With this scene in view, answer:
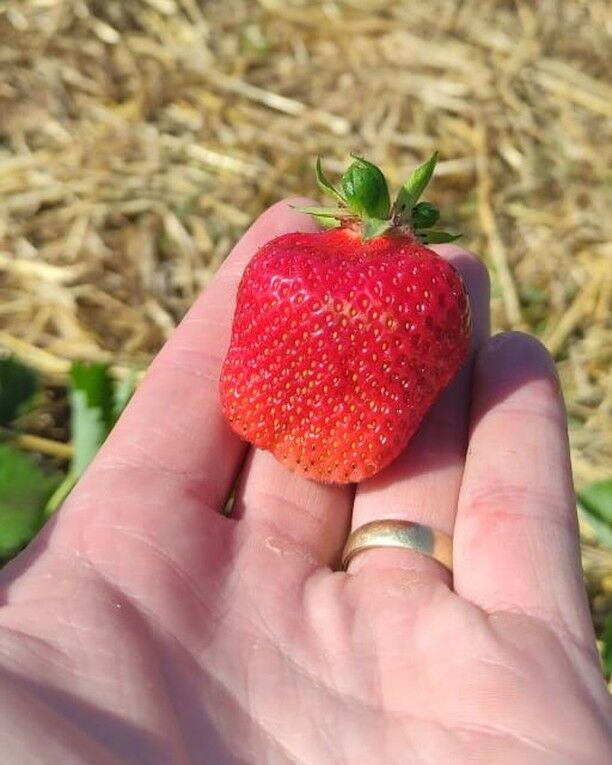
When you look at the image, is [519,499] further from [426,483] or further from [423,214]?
[423,214]

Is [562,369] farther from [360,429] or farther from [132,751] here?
[132,751]

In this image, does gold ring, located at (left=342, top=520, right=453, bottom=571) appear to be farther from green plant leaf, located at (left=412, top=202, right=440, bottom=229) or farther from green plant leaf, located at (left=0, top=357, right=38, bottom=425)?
green plant leaf, located at (left=0, top=357, right=38, bottom=425)

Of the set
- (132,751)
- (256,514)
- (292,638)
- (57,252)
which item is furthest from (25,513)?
(57,252)

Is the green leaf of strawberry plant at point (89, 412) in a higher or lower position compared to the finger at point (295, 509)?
lower

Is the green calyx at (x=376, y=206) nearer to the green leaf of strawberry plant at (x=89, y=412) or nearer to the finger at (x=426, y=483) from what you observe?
the finger at (x=426, y=483)

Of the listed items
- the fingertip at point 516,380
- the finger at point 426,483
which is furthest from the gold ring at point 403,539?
the fingertip at point 516,380

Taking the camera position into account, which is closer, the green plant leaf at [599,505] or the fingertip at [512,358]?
the fingertip at [512,358]
